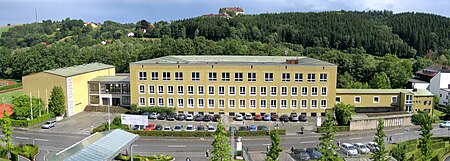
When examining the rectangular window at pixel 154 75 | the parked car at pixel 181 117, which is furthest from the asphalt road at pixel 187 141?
the rectangular window at pixel 154 75

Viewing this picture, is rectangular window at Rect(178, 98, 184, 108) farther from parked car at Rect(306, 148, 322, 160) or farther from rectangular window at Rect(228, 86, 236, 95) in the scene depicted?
parked car at Rect(306, 148, 322, 160)

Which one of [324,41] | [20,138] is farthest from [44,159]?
[324,41]

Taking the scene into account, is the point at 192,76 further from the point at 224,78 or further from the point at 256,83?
the point at 256,83

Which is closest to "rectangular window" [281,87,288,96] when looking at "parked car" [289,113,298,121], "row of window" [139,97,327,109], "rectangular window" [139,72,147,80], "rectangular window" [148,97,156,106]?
"row of window" [139,97,327,109]

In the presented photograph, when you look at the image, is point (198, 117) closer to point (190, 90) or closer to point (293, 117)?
point (190, 90)

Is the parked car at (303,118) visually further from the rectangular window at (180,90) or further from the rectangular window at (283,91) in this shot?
the rectangular window at (180,90)

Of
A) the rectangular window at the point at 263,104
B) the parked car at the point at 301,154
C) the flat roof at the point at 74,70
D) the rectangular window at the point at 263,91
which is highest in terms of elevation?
the flat roof at the point at 74,70

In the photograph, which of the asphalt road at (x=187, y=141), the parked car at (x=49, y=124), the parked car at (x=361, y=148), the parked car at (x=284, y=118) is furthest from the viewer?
the parked car at (x=284, y=118)

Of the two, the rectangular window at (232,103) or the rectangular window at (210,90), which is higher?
the rectangular window at (210,90)

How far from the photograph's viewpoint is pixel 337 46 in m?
142

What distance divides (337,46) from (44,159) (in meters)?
120

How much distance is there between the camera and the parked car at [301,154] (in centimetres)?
3909

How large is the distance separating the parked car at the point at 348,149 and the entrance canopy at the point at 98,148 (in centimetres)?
2181

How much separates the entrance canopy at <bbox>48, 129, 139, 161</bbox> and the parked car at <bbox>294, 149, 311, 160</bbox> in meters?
16.2
